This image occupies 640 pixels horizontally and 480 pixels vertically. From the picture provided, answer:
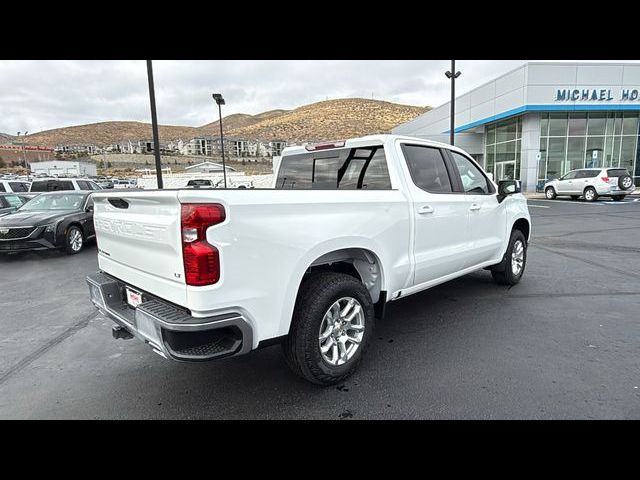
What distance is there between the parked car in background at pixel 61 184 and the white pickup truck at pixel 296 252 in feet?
40.6

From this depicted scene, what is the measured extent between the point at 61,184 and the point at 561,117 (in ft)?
91.5

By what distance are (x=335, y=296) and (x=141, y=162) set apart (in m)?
95.7

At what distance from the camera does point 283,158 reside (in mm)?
4688

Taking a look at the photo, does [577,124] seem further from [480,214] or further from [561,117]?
[480,214]

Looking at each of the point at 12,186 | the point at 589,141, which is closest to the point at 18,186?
the point at 12,186

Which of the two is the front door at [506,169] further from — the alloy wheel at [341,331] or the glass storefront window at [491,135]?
the alloy wheel at [341,331]

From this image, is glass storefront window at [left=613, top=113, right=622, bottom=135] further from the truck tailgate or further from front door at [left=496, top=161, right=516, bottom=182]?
the truck tailgate

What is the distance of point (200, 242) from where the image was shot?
2275 mm

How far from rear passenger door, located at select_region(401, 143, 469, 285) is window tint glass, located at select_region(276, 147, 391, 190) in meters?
0.29

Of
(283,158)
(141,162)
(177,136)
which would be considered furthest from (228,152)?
(283,158)

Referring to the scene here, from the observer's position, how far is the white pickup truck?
91.2 inches

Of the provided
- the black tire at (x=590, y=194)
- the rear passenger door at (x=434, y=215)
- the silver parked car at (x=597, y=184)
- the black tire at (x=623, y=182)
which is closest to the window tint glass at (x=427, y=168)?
the rear passenger door at (x=434, y=215)

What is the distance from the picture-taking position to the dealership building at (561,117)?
78.3 ft

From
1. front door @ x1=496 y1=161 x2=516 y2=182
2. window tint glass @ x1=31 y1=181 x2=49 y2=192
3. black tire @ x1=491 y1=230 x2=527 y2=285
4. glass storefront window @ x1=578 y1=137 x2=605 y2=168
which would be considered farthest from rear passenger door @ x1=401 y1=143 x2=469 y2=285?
glass storefront window @ x1=578 y1=137 x2=605 y2=168
